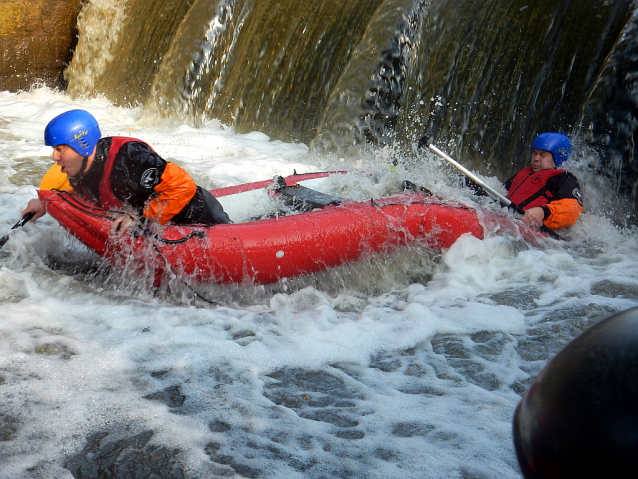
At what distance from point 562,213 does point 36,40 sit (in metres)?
8.69

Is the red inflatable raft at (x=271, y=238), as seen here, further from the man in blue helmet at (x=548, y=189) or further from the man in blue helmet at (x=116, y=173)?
the man in blue helmet at (x=548, y=189)

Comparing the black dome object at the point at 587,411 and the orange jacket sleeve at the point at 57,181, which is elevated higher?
the black dome object at the point at 587,411

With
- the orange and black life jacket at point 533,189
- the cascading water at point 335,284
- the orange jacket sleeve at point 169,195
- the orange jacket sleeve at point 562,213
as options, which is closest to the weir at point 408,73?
the cascading water at point 335,284

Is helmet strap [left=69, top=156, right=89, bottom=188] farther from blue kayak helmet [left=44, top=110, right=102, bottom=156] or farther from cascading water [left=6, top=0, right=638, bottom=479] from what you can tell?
cascading water [left=6, top=0, right=638, bottom=479]

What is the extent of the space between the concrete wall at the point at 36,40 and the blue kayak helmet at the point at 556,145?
26.9 feet

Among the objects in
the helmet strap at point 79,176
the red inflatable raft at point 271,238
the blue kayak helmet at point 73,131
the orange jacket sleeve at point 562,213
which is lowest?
the red inflatable raft at point 271,238

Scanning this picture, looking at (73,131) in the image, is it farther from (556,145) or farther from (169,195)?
(556,145)

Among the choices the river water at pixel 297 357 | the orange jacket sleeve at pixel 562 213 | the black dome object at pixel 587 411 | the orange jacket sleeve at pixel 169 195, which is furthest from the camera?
the orange jacket sleeve at pixel 562 213

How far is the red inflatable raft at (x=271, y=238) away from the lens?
355 cm

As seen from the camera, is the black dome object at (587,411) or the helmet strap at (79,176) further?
the helmet strap at (79,176)

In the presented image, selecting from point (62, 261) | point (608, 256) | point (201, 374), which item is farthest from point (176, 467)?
point (608, 256)

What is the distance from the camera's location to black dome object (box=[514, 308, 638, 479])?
77cm

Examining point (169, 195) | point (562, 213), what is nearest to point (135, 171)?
point (169, 195)

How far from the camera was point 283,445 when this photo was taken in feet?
7.42
